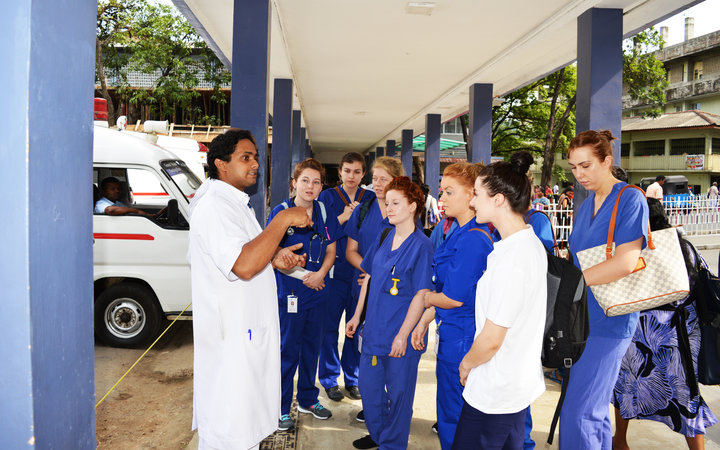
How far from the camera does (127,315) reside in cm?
598

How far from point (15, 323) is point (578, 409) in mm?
2698

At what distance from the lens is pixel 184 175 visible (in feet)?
21.1

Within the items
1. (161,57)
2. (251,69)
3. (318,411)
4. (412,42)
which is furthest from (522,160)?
(161,57)

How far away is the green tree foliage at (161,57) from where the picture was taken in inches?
1201

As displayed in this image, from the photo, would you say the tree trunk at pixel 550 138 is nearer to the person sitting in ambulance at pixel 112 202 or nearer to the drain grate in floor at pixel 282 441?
the person sitting in ambulance at pixel 112 202

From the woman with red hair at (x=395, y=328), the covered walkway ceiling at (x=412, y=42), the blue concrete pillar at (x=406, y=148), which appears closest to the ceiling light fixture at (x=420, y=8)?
the covered walkway ceiling at (x=412, y=42)

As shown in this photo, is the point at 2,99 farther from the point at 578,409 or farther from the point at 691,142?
the point at 691,142

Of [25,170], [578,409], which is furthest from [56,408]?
[578,409]

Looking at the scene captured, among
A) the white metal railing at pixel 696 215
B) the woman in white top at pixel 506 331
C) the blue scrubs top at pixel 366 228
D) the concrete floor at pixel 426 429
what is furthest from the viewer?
the white metal railing at pixel 696 215

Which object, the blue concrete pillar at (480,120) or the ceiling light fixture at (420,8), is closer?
the ceiling light fixture at (420,8)

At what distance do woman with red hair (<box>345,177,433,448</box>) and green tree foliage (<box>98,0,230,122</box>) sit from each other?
1216 inches

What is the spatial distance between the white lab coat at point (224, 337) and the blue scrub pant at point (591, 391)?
5.55ft

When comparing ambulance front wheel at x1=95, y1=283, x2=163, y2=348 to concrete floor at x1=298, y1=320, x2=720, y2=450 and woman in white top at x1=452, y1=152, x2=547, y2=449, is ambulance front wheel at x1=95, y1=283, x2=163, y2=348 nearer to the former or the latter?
concrete floor at x1=298, y1=320, x2=720, y2=450

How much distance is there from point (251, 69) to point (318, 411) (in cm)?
356
